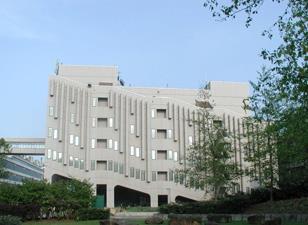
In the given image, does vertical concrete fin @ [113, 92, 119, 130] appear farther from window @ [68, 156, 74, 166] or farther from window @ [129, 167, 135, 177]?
window @ [68, 156, 74, 166]

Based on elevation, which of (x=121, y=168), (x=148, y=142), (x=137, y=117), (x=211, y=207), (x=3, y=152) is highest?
(x=137, y=117)

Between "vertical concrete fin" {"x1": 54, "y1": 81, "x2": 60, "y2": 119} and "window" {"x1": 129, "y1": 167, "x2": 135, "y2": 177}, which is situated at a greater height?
"vertical concrete fin" {"x1": 54, "y1": 81, "x2": 60, "y2": 119}

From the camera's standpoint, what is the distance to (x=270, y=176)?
41.2 m

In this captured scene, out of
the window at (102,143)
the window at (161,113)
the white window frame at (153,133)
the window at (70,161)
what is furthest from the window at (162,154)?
the window at (70,161)

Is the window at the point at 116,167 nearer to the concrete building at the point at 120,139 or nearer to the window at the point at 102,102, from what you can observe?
the concrete building at the point at 120,139

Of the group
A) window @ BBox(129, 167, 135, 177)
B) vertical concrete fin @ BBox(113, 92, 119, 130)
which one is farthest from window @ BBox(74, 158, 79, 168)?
window @ BBox(129, 167, 135, 177)

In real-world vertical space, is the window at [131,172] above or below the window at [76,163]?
below

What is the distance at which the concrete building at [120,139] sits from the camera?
72.8m

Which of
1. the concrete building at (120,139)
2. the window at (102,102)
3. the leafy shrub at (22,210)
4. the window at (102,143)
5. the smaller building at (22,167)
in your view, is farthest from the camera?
the smaller building at (22,167)

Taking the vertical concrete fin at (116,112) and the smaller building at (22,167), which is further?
the smaller building at (22,167)

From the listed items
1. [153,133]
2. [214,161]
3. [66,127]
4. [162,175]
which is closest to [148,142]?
[153,133]

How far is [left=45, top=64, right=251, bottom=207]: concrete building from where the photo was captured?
72.8 meters

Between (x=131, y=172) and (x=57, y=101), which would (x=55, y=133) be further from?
(x=131, y=172)

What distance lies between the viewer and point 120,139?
7462 cm
